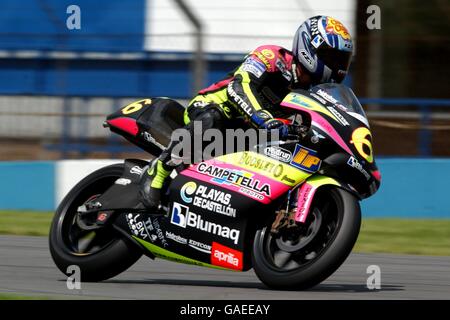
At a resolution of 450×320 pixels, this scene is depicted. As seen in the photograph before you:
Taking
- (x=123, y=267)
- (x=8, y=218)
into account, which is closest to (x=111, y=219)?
(x=123, y=267)

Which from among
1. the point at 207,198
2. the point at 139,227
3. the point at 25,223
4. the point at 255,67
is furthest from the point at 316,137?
the point at 25,223

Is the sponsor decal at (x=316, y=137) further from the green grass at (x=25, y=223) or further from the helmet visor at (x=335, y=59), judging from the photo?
the green grass at (x=25, y=223)

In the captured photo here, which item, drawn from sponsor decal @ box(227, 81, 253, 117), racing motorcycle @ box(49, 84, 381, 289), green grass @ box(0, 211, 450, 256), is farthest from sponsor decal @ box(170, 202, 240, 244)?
green grass @ box(0, 211, 450, 256)

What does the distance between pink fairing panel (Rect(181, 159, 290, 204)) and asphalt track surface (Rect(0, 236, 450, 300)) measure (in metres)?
0.57

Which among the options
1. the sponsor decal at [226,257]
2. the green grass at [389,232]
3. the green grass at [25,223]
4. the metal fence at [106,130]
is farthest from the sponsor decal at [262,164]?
the metal fence at [106,130]

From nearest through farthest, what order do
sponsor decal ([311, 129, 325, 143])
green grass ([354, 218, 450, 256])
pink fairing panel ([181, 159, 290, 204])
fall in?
sponsor decal ([311, 129, 325, 143]), pink fairing panel ([181, 159, 290, 204]), green grass ([354, 218, 450, 256])

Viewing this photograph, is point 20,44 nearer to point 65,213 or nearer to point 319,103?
point 65,213

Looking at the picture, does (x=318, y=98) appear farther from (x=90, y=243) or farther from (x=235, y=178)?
(x=90, y=243)

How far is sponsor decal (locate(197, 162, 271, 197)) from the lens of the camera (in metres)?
5.97

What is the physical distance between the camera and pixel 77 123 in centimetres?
1136

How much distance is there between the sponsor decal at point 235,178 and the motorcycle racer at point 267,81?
216 mm

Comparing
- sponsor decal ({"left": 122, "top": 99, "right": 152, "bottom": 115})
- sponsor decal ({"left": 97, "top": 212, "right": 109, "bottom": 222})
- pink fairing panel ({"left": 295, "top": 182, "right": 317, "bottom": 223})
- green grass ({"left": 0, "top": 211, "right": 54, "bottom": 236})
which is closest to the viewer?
pink fairing panel ({"left": 295, "top": 182, "right": 317, "bottom": 223})

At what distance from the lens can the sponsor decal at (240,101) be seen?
601 cm

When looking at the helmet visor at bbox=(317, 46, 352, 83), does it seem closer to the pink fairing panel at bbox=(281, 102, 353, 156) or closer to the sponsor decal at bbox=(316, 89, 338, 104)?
the sponsor decal at bbox=(316, 89, 338, 104)
